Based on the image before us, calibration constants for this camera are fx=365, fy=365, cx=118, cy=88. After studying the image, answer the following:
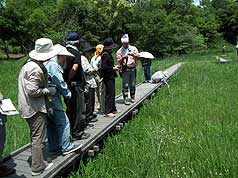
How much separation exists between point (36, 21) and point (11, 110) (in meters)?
35.6

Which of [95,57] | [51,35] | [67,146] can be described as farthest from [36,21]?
[67,146]

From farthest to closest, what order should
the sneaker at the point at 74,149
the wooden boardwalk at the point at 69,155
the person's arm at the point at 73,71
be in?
the person's arm at the point at 73,71
the sneaker at the point at 74,149
the wooden boardwalk at the point at 69,155

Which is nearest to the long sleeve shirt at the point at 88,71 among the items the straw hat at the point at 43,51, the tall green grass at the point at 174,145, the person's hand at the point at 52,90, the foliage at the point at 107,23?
the tall green grass at the point at 174,145

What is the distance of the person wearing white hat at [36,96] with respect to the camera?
3.92 metres

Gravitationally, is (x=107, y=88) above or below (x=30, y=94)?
below

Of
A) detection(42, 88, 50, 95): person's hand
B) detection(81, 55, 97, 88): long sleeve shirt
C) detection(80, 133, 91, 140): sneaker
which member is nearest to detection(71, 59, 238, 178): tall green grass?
detection(80, 133, 91, 140): sneaker

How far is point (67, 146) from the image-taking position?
477 cm

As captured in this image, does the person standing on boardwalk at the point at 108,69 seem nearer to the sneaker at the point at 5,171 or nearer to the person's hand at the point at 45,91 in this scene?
the person's hand at the point at 45,91

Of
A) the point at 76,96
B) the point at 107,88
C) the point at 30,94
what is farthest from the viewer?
the point at 107,88

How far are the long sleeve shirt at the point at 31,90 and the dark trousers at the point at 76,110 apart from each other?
3.74 feet

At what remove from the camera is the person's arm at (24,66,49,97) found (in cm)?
389

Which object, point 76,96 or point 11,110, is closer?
point 11,110

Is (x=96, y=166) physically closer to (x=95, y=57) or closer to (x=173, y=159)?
(x=173, y=159)

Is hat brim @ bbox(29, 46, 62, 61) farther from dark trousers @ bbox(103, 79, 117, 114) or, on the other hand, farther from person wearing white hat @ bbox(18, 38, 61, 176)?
dark trousers @ bbox(103, 79, 117, 114)
